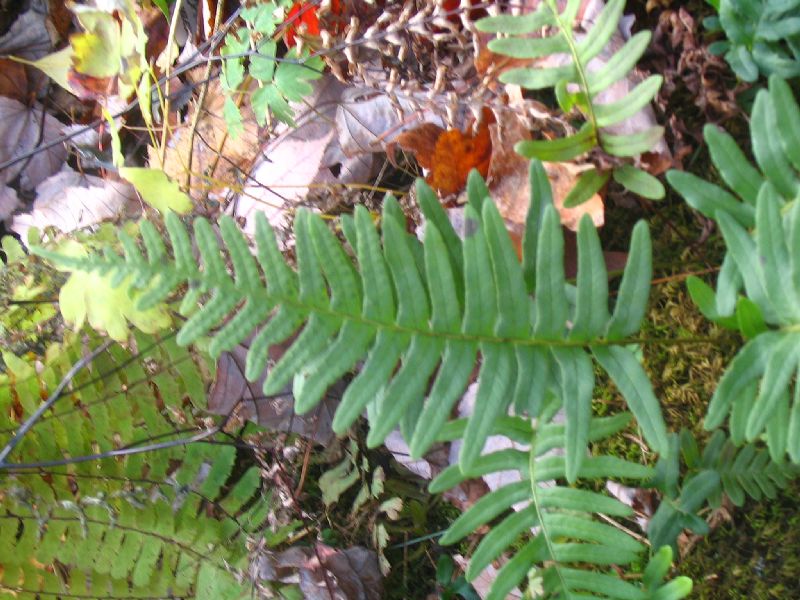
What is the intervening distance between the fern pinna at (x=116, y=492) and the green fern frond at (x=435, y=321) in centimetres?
104

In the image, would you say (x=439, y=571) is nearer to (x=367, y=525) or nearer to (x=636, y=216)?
(x=367, y=525)

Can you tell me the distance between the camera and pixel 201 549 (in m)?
2.38

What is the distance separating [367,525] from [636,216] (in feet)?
4.71

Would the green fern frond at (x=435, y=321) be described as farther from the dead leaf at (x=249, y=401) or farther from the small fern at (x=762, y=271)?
the dead leaf at (x=249, y=401)

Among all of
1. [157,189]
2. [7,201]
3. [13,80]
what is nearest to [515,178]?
[157,189]

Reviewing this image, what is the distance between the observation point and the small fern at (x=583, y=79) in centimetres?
149

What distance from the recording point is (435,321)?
1.42 m

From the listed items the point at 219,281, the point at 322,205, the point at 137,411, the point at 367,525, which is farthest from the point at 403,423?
the point at 137,411

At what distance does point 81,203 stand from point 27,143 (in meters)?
0.72

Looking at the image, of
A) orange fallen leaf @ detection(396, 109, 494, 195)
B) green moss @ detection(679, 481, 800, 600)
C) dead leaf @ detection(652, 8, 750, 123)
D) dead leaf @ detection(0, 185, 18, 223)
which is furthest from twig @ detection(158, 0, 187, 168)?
green moss @ detection(679, 481, 800, 600)

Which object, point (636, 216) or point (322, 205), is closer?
point (636, 216)

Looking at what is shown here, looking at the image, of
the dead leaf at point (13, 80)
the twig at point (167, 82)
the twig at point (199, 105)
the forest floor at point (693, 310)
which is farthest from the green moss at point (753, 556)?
the dead leaf at point (13, 80)

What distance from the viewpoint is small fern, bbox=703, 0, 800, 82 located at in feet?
4.93

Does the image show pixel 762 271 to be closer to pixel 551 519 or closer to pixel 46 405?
pixel 551 519
